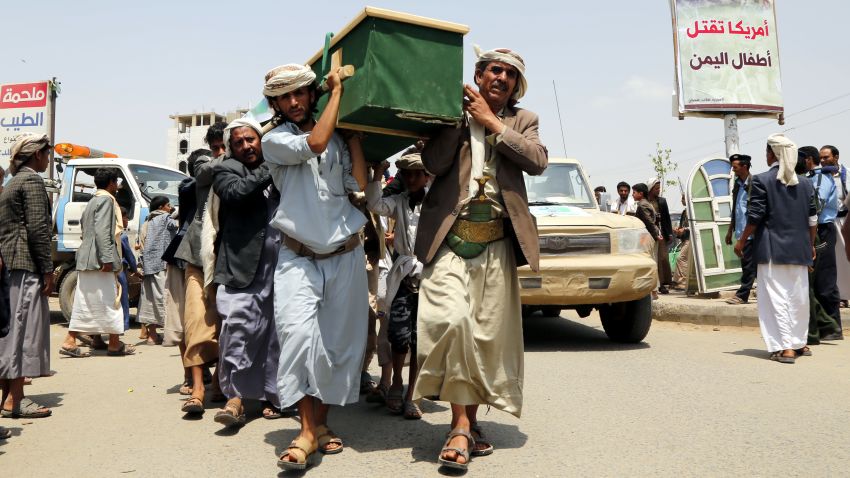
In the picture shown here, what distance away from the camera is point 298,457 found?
11.1 ft

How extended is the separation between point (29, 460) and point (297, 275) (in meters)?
1.71

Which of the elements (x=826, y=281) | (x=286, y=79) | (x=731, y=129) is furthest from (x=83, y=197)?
(x=731, y=129)

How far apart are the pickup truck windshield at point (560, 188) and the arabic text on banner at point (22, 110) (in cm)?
1071

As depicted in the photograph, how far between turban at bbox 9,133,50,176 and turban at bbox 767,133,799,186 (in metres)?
6.14

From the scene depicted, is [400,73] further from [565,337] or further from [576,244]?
[565,337]

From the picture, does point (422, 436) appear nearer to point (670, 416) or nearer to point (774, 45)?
point (670, 416)

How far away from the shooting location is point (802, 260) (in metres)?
6.75

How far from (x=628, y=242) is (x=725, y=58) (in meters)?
9.79

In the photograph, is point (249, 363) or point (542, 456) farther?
point (249, 363)

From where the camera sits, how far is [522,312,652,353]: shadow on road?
755 cm

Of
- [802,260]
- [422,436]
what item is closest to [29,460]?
[422,436]

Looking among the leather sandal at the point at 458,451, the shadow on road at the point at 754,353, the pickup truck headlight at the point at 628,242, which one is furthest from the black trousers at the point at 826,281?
the leather sandal at the point at 458,451

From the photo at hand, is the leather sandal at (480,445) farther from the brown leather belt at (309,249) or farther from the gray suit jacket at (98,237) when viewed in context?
the gray suit jacket at (98,237)

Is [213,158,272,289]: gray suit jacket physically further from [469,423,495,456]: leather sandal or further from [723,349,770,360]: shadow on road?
[723,349,770,360]: shadow on road
